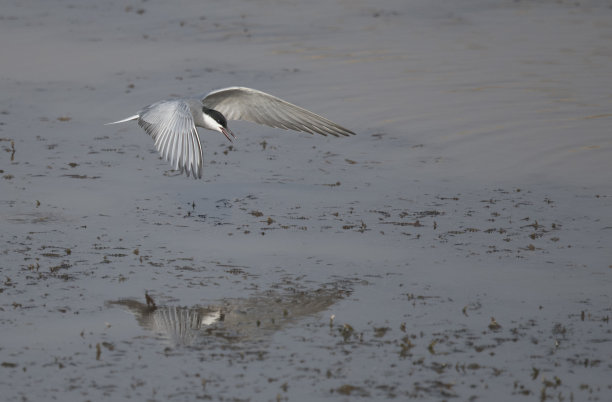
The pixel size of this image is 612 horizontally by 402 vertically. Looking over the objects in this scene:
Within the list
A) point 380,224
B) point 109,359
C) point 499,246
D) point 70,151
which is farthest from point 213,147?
point 109,359

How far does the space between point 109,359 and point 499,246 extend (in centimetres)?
337

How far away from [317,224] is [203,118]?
4.51ft

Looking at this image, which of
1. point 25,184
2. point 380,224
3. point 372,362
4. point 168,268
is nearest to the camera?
point 372,362

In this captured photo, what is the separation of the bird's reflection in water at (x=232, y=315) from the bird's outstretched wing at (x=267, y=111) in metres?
2.71

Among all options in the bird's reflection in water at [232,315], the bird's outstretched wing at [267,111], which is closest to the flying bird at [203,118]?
the bird's outstretched wing at [267,111]

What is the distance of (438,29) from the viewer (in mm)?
16406

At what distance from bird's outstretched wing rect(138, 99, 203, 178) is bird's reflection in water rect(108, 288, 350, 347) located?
135 cm

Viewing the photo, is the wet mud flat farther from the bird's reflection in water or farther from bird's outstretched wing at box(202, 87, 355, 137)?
bird's outstretched wing at box(202, 87, 355, 137)

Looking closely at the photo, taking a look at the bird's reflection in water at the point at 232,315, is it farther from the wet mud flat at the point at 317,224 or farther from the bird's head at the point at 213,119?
the bird's head at the point at 213,119

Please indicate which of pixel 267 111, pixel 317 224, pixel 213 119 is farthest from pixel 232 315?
pixel 267 111

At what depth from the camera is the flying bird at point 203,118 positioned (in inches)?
324

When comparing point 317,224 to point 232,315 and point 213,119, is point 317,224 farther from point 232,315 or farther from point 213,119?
point 232,315

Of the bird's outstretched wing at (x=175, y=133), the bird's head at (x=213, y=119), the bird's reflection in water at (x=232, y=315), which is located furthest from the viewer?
the bird's head at (x=213, y=119)

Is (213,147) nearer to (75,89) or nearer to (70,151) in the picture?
(70,151)
